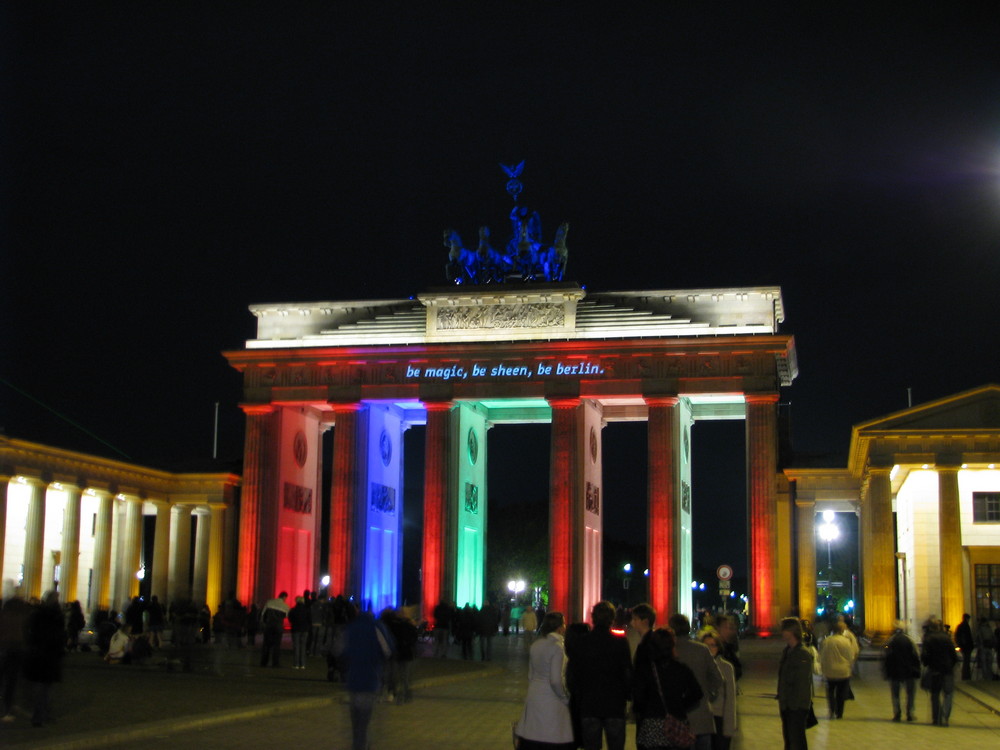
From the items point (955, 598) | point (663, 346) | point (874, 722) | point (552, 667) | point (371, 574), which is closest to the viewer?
point (552, 667)

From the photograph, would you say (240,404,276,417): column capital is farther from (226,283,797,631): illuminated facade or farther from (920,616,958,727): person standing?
(920,616,958,727): person standing

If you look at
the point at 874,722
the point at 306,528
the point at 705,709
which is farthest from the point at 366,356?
the point at 705,709

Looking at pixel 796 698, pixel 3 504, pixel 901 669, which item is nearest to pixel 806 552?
pixel 3 504

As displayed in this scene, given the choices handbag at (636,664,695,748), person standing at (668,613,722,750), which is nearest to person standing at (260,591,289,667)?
person standing at (668,613,722,750)

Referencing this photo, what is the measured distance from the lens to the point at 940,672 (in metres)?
22.7

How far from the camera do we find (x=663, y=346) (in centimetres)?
5475

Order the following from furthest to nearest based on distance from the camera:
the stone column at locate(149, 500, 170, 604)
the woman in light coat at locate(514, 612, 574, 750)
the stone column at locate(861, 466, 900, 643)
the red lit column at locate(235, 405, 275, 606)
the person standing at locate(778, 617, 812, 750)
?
1. the stone column at locate(149, 500, 170, 604)
2. the red lit column at locate(235, 405, 275, 606)
3. the stone column at locate(861, 466, 900, 643)
4. the person standing at locate(778, 617, 812, 750)
5. the woman in light coat at locate(514, 612, 574, 750)

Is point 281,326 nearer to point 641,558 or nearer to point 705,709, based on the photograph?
point 705,709

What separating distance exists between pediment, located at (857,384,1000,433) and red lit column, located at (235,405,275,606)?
26463 mm

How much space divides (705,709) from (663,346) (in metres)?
42.5

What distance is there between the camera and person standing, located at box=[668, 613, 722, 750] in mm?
12680

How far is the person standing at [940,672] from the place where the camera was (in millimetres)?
22719

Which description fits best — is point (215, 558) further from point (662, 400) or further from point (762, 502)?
point (762, 502)

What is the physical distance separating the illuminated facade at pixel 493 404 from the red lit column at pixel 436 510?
6 cm
